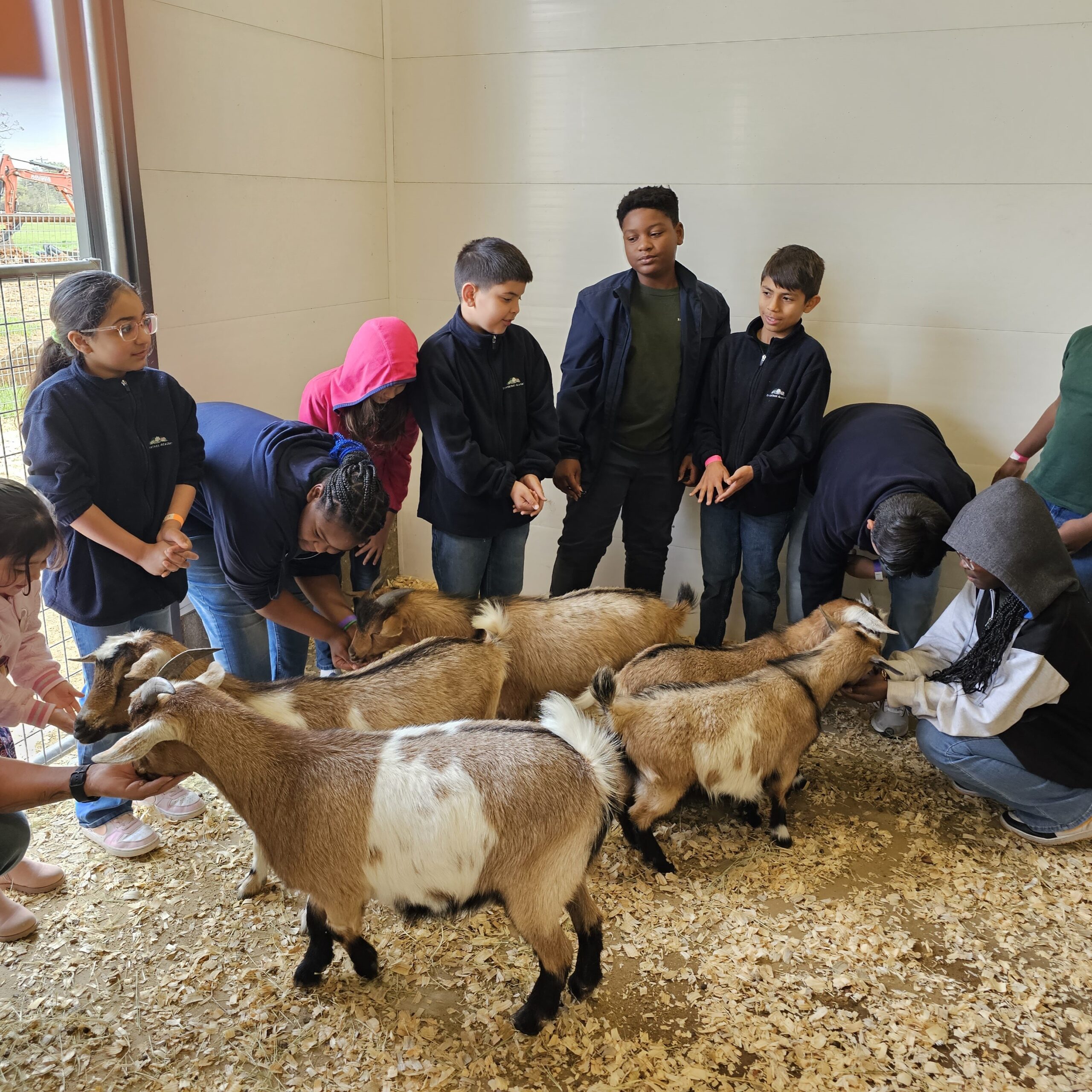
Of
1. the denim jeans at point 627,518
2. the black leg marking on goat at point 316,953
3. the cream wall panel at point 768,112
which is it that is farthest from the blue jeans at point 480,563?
Result: the cream wall panel at point 768,112

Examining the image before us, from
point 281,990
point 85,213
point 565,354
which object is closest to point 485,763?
point 281,990

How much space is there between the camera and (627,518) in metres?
4.48

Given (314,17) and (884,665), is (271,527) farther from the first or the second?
(314,17)

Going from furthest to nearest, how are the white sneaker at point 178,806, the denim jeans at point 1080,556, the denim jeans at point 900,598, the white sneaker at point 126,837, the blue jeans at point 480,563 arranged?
1. the denim jeans at point 900,598
2. the blue jeans at point 480,563
3. the denim jeans at point 1080,556
4. the white sneaker at point 178,806
5. the white sneaker at point 126,837

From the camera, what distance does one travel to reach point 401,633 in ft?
10.9

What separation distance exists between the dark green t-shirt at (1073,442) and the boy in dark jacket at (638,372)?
5.03 feet

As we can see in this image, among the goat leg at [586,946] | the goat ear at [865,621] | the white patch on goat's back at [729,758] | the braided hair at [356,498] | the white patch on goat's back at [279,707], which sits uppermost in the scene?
the braided hair at [356,498]

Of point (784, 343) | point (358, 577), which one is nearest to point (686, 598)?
point (784, 343)

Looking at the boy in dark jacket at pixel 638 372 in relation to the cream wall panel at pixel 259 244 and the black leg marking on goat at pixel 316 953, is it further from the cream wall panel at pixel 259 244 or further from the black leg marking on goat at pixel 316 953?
the black leg marking on goat at pixel 316 953

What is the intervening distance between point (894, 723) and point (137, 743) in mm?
3402

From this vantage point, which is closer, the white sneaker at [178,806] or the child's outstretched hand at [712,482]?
the white sneaker at [178,806]

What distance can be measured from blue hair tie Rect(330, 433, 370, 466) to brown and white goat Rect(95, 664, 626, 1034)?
0.98 metres

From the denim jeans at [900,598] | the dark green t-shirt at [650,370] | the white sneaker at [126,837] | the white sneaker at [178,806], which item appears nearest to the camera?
the white sneaker at [126,837]

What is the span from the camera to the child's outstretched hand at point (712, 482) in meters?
4.07
